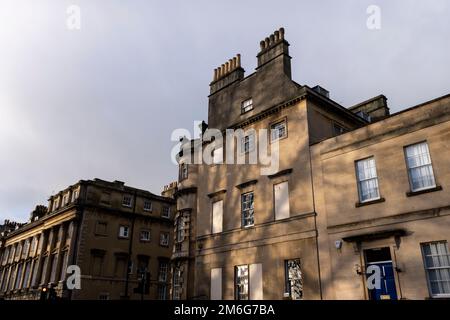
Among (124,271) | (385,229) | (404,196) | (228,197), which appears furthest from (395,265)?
(124,271)

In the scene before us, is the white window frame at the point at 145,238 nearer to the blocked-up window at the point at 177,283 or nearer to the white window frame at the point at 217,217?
the blocked-up window at the point at 177,283

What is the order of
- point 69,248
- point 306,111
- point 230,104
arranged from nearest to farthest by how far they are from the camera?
point 306,111, point 230,104, point 69,248

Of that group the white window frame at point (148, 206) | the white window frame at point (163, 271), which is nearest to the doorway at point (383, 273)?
the white window frame at point (163, 271)

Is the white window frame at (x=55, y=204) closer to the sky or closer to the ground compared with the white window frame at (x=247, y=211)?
closer to the sky

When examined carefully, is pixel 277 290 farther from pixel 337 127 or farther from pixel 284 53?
pixel 284 53

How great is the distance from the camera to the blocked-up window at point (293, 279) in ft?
67.2

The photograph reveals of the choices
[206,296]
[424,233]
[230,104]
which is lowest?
[206,296]

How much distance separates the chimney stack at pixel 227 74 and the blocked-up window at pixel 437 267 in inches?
748

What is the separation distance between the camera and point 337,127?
1013 inches

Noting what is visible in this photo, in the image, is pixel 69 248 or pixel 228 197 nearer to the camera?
pixel 228 197

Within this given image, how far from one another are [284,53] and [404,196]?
44.5 feet

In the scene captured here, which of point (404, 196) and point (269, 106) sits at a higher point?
point (269, 106)

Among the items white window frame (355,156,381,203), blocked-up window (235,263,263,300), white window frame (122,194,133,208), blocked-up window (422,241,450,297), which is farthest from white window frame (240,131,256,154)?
white window frame (122,194,133,208)

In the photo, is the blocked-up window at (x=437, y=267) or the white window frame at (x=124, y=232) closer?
the blocked-up window at (x=437, y=267)
